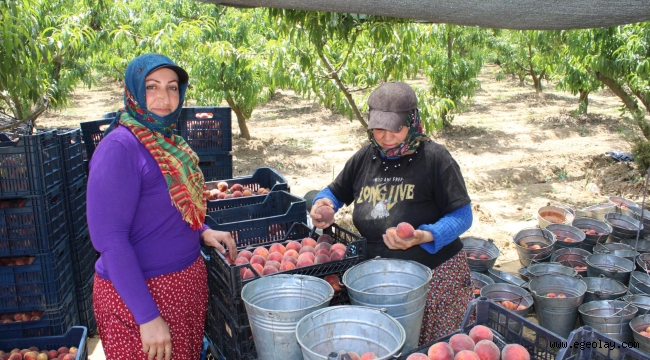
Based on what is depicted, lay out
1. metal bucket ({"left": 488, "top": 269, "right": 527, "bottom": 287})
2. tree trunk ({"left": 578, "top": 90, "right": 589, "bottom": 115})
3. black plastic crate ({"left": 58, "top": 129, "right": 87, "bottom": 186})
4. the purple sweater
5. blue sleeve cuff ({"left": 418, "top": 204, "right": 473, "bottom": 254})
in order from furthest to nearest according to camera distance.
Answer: tree trunk ({"left": 578, "top": 90, "right": 589, "bottom": 115}) < metal bucket ({"left": 488, "top": 269, "right": 527, "bottom": 287}) < black plastic crate ({"left": 58, "top": 129, "right": 87, "bottom": 186}) < blue sleeve cuff ({"left": 418, "top": 204, "right": 473, "bottom": 254}) < the purple sweater

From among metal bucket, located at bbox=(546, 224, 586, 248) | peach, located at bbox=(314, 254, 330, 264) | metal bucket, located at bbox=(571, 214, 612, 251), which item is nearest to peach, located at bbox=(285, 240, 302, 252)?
peach, located at bbox=(314, 254, 330, 264)

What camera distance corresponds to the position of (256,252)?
8.07ft

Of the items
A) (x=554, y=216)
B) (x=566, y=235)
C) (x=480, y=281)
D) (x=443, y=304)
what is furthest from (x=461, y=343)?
(x=554, y=216)

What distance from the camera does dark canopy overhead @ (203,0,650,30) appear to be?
2265 millimetres

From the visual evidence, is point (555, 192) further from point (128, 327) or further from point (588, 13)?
point (128, 327)

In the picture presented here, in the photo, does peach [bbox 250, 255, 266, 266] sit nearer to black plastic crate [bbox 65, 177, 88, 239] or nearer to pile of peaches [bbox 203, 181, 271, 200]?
pile of peaches [bbox 203, 181, 271, 200]

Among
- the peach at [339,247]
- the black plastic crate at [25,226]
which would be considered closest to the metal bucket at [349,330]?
the peach at [339,247]

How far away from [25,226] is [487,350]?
8.77 feet

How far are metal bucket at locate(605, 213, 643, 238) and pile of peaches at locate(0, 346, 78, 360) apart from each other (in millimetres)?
4718

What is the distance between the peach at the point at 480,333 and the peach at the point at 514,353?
0.11m

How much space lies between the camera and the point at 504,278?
434 cm

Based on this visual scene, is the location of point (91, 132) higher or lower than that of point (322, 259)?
higher

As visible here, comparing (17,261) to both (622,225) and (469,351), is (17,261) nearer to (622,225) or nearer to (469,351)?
(469,351)

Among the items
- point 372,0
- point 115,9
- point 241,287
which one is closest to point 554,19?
point 372,0
